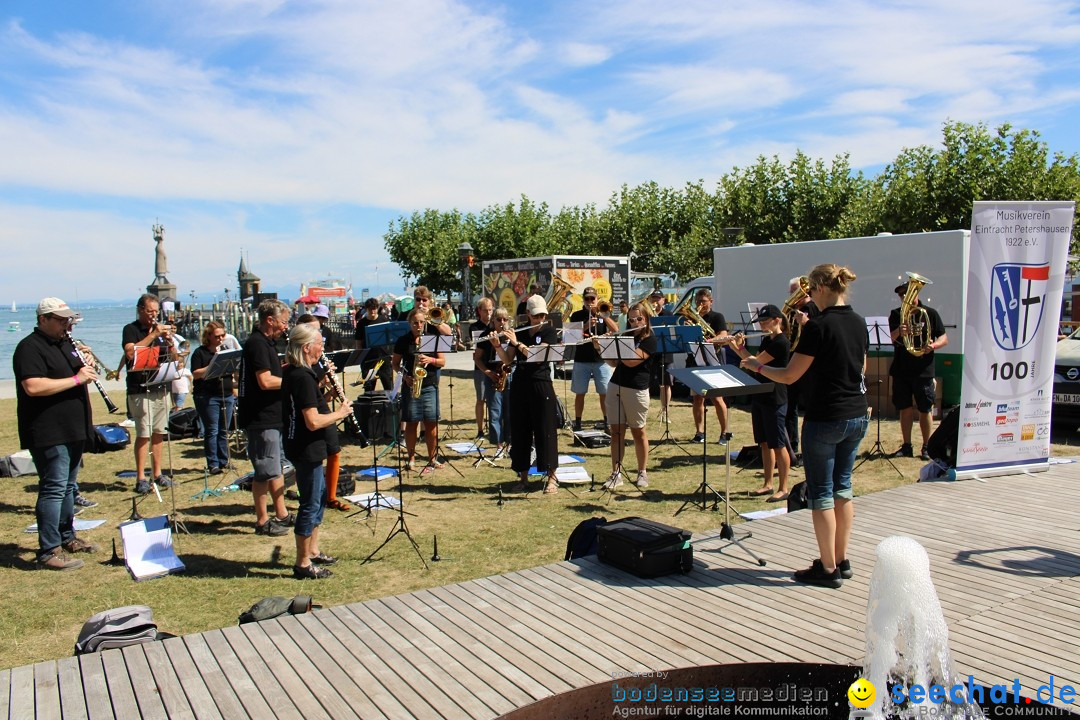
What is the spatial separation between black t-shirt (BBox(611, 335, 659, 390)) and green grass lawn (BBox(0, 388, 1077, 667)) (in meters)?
1.10

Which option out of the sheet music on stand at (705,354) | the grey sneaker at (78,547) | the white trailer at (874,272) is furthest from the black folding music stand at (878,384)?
the grey sneaker at (78,547)

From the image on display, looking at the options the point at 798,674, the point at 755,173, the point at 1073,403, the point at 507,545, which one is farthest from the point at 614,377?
the point at 755,173

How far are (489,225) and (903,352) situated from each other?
32215 mm

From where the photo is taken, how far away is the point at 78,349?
20.2 ft

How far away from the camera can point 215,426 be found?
8.77 m

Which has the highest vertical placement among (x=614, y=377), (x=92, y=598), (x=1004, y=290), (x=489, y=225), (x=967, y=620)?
(x=489, y=225)

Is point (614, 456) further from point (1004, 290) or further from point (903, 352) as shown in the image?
point (1004, 290)

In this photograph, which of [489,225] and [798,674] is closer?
[798,674]

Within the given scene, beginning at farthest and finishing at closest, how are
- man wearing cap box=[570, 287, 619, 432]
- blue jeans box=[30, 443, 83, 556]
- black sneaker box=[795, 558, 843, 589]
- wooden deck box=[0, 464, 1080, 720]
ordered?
man wearing cap box=[570, 287, 619, 432] < blue jeans box=[30, 443, 83, 556] < black sneaker box=[795, 558, 843, 589] < wooden deck box=[0, 464, 1080, 720]

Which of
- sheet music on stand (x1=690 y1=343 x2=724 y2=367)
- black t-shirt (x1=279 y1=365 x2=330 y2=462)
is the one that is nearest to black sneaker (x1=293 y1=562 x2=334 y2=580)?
black t-shirt (x1=279 y1=365 x2=330 y2=462)

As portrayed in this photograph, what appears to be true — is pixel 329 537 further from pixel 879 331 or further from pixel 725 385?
pixel 879 331

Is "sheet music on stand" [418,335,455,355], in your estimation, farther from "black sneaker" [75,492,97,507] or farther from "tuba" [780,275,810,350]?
"black sneaker" [75,492,97,507]

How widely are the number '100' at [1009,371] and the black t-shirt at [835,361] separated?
11.9 feet

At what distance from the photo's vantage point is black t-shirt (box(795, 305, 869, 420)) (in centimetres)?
450
